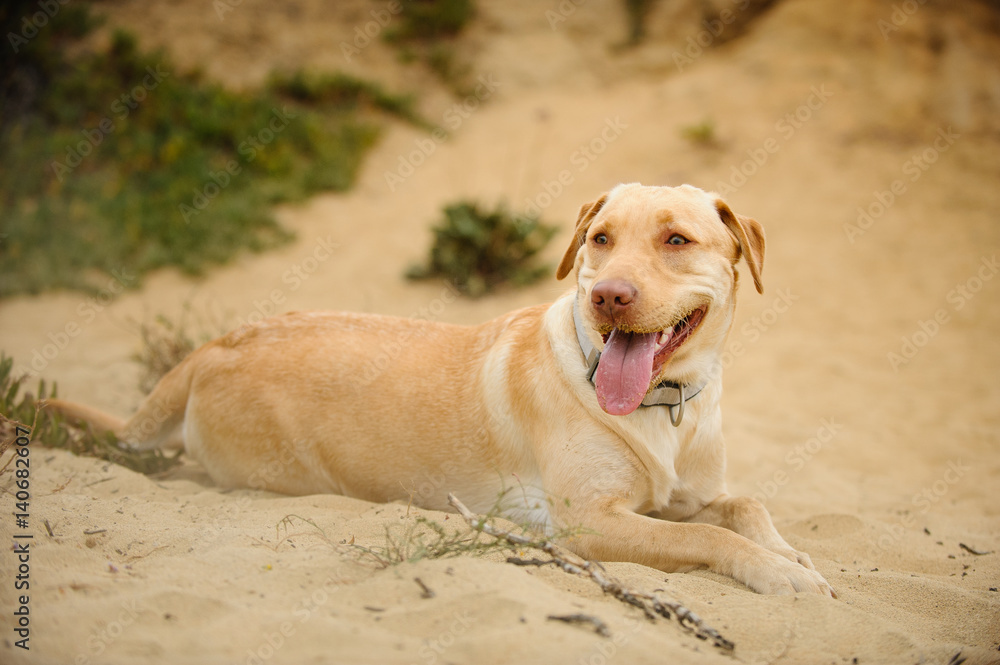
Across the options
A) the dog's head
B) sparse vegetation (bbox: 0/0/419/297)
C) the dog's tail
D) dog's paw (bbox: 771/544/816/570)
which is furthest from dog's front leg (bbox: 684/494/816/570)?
sparse vegetation (bbox: 0/0/419/297)

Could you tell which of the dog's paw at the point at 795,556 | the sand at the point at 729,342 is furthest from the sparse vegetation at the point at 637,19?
the dog's paw at the point at 795,556

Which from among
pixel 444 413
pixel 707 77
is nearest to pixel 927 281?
pixel 707 77

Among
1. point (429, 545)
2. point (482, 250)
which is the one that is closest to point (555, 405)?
point (429, 545)

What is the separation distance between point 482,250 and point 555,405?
475cm

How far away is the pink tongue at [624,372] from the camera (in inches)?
102

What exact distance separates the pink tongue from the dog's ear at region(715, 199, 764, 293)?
65 centimetres

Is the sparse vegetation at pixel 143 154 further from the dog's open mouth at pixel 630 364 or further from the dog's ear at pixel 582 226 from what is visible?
the dog's open mouth at pixel 630 364

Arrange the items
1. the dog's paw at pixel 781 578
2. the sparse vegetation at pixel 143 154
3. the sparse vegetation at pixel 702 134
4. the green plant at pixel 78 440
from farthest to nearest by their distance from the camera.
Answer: the sparse vegetation at pixel 702 134 → the sparse vegetation at pixel 143 154 → the green plant at pixel 78 440 → the dog's paw at pixel 781 578

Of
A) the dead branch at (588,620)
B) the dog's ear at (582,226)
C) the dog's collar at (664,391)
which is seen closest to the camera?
the dead branch at (588,620)

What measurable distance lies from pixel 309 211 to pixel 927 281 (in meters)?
7.88

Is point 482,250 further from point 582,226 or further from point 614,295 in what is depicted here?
point 614,295

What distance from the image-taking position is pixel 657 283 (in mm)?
2598

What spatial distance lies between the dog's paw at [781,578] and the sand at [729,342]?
0.10 metres

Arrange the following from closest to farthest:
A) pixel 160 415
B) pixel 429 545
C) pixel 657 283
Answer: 1. pixel 429 545
2. pixel 657 283
3. pixel 160 415
